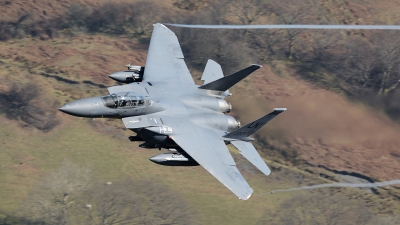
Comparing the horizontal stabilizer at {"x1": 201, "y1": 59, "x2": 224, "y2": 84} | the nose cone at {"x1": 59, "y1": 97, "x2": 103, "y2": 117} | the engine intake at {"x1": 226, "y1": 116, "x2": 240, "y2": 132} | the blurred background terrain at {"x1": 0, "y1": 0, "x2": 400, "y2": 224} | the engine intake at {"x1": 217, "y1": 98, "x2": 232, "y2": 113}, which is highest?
the horizontal stabilizer at {"x1": 201, "y1": 59, "x2": 224, "y2": 84}

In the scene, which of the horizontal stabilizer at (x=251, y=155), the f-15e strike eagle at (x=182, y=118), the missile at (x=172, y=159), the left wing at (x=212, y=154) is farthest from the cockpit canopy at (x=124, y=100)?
the horizontal stabilizer at (x=251, y=155)

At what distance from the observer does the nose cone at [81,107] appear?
135 feet

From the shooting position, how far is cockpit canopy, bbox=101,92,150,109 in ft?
139

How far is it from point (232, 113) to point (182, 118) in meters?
24.4

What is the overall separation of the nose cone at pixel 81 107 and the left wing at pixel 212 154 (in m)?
4.73

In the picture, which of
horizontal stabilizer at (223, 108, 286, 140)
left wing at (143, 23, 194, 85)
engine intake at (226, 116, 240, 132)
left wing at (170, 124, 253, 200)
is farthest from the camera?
left wing at (143, 23, 194, 85)

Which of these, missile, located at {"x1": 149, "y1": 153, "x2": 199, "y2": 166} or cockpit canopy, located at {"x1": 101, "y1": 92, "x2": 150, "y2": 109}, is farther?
cockpit canopy, located at {"x1": 101, "y1": 92, "x2": 150, "y2": 109}

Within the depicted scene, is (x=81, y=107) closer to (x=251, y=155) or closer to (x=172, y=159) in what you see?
(x=172, y=159)

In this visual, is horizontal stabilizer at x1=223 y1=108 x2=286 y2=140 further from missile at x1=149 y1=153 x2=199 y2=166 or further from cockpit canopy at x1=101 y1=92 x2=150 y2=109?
cockpit canopy at x1=101 y1=92 x2=150 y2=109

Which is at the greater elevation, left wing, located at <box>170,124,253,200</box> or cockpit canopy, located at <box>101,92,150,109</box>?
cockpit canopy, located at <box>101,92,150,109</box>

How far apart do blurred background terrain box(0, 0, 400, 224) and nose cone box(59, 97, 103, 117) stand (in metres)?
21.6

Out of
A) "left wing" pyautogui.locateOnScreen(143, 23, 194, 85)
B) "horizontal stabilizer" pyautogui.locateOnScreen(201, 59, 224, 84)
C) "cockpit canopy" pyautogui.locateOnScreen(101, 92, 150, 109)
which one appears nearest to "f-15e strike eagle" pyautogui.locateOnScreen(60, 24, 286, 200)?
"cockpit canopy" pyautogui.locateOnScreen(101, 92, 150, 109)

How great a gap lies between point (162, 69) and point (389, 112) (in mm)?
29681

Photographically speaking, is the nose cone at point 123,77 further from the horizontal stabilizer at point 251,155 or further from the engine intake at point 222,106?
the horizontal stabilizer at point 251,155
